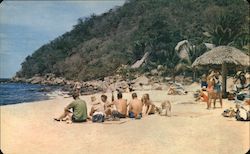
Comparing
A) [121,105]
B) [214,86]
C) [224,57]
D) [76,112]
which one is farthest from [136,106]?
[224,57]

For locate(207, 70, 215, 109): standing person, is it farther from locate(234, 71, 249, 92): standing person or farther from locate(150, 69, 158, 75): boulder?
locate(150, 69, 158, 75): boulder

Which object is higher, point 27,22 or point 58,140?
point 27,22

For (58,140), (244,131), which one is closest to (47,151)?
(58,140)

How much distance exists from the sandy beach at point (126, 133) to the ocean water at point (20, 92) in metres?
0.06

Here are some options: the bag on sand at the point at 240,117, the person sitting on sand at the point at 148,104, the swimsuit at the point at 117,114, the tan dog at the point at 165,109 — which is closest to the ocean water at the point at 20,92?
the swimsuit at the point at 117,114

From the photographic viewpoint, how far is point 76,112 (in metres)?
5.11

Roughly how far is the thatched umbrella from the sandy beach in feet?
1.17

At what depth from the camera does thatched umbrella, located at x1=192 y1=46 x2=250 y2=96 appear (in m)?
5.12

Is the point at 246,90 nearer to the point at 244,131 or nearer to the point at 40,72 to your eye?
the point at 244,131

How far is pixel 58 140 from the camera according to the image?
4.95 m

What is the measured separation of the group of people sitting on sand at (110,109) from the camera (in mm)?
5113

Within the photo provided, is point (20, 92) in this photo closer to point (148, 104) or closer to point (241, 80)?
point (148, 104)

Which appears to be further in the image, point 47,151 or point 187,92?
point 187,92

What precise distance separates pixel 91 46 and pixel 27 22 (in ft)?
2.09
